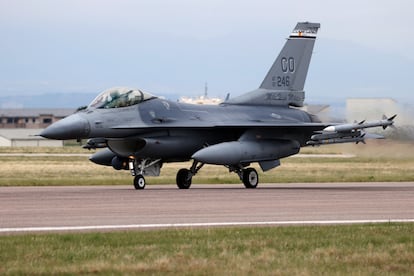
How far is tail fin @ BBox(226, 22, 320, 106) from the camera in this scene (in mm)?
30641

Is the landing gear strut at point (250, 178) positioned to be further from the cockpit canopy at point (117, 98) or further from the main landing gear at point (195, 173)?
the cockpit canopy at point (117, 98)

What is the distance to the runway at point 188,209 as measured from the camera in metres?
15.1

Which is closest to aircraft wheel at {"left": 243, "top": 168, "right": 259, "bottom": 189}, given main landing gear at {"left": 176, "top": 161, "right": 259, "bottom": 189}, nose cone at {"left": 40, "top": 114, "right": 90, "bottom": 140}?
main landing gear at {"left": 176, "top": 161, "right": 259, "bottom": 189}

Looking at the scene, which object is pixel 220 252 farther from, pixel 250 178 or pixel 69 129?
pixel 250 178

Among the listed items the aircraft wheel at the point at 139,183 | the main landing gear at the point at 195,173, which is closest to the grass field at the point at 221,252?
the aircraft wheel at the point at 139,183

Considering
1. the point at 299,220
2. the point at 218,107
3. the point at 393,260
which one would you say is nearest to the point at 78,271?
the point at 393,260

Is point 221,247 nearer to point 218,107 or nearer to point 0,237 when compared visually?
point 0,237

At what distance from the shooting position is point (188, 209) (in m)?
17.8

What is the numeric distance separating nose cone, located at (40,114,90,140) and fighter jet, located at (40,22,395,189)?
1.0 inches

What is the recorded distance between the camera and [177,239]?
1269 centimetres

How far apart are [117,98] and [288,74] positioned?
685 cm

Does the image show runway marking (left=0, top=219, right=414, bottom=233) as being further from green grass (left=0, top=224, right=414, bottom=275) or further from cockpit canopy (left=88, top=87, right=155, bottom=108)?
cockpit canopy (left=88, top=87, right=155, bottom=108)

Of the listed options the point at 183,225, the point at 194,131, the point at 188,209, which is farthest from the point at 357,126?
the point at 183,225

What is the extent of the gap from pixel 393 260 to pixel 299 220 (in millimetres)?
4644
